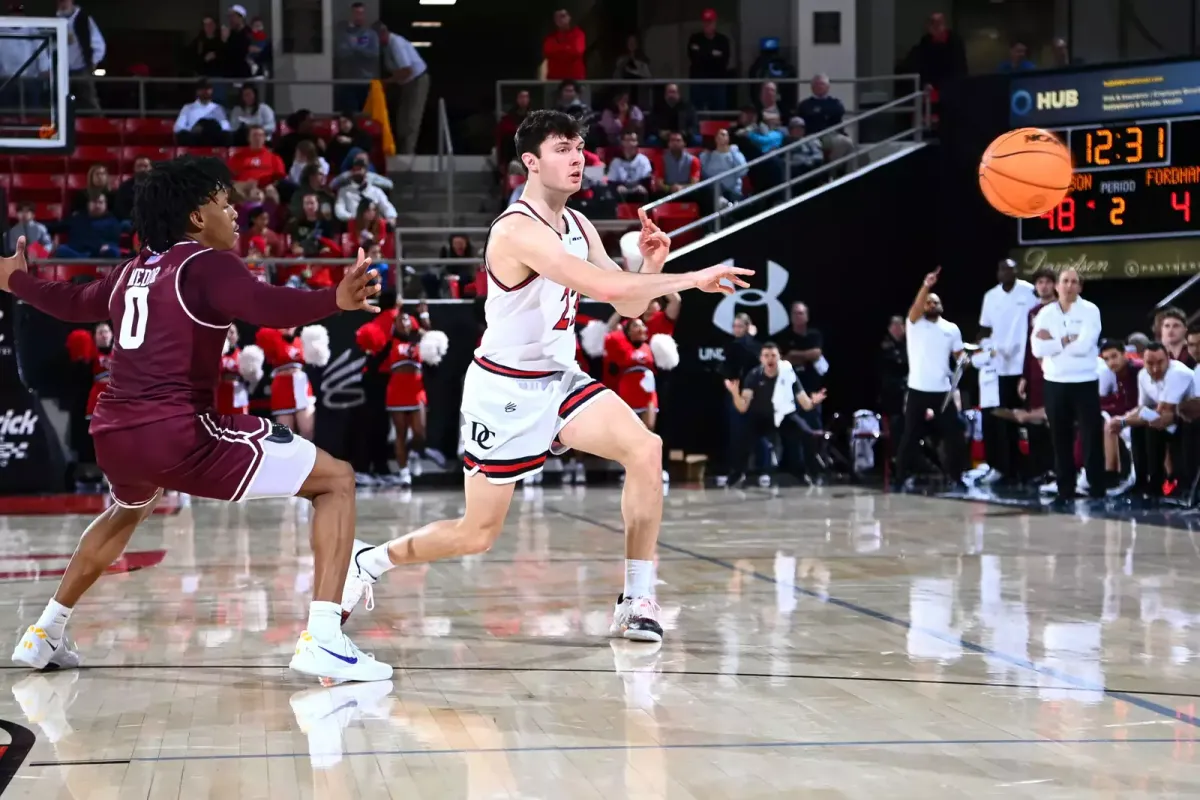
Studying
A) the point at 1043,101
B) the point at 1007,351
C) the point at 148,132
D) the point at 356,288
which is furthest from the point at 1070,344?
the point at 148,132

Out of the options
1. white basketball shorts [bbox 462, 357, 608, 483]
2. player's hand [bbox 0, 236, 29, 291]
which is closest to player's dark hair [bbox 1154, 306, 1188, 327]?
white basketball shorts [bbox 462, 357, 608, 483]

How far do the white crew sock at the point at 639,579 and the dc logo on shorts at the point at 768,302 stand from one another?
37.2ft

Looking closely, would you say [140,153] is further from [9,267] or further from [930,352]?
[9,267]

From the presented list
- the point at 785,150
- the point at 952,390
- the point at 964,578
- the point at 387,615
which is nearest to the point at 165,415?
the point at 387,615

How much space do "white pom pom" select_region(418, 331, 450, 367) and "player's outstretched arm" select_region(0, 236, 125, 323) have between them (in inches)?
421

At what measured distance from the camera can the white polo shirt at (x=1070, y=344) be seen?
1191 centimetres

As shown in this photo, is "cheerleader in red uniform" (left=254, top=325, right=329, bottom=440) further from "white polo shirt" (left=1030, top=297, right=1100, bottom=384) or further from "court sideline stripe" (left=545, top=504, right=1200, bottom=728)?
"court sideline stripe" (left=545, top=504, right=1200, bottom=728)

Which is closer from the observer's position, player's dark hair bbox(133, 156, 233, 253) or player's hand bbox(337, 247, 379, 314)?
player's hand bbox(337, 247, 379, 314)

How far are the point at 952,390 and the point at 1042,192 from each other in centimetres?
302

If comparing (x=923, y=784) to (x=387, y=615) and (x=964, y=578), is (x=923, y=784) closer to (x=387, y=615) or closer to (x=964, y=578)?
(x=387, y=615)

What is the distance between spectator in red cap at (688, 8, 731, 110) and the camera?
67.1 feet

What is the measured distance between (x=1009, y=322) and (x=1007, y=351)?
31cm

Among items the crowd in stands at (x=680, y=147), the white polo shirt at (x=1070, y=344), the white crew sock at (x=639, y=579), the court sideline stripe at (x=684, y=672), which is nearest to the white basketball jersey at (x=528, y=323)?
the white crew sock at (x=639, y=579)

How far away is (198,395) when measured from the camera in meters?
5.04
